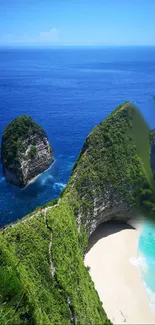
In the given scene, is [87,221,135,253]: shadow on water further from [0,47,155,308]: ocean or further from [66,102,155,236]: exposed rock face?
[0,47,155,308]: ocean

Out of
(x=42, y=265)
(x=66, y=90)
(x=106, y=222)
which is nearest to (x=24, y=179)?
(x=106, y=222)

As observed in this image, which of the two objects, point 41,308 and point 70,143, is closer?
point 41,308

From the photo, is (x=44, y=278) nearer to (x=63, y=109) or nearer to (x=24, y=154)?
(x=24, y=154)

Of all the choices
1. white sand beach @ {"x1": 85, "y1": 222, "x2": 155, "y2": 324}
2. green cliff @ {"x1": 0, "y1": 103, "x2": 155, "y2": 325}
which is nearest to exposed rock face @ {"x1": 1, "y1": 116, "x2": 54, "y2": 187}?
green cliff @ {"x1": 0, "y1": 103, "x2": 155, "y2": 325}

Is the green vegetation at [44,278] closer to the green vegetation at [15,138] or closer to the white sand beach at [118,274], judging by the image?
the white sand beach at [118,274]

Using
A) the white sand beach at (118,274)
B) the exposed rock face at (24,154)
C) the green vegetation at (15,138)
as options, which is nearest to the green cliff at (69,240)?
the white sand beach at (118,274)

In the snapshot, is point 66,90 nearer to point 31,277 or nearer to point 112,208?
point 112,208
